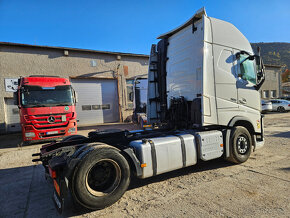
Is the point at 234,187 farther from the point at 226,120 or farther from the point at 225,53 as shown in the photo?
the point at 225,53

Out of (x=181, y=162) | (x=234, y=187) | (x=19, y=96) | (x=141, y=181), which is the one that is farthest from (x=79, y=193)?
(x=19, y=96)

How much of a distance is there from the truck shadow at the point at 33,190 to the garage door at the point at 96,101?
1025 cm

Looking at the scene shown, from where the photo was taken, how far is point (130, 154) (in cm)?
308

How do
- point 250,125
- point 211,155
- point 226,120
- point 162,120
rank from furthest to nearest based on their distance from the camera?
point 162,120
point 250,125
point 226,120
point 211,155

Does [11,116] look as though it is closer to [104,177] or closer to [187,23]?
[104,177]

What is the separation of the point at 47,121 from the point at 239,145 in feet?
23.4

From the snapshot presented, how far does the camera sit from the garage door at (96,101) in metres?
14.9

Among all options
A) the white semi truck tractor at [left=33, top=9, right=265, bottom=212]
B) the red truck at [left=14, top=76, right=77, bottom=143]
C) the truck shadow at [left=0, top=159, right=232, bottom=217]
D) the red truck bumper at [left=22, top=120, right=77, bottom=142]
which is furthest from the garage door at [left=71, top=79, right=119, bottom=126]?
the white semi truck tractor at [left=33, top=9, right=265, bottom=212]

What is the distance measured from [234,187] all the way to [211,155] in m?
0.83

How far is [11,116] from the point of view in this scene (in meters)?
12.9

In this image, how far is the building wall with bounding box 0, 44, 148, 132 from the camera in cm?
1264

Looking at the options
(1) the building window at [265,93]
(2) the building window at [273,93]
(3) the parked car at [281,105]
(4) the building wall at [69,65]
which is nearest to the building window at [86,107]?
(4) the building wall at [69,65]

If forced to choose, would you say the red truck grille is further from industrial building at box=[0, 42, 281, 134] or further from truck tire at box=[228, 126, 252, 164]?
industrial building at box=[0, 42, 281, 134]

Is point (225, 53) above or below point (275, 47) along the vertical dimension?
below
